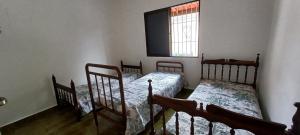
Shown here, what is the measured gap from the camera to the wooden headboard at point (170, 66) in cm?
323

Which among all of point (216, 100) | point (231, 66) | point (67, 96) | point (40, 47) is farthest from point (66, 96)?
point (231, 66)

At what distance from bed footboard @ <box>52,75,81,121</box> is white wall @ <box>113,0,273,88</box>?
78.2 inches

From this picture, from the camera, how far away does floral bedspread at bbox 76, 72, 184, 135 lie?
1854 millimetres

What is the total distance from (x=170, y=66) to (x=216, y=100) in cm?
157

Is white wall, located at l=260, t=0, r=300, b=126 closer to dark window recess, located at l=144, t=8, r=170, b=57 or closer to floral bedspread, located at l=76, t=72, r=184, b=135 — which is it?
floral bedspread, located at l=76, t=72, r=184, b=135

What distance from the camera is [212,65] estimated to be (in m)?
2.83

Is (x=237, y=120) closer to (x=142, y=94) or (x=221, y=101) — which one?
(x=221, y=101)

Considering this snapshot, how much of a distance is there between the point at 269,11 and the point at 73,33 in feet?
11.9

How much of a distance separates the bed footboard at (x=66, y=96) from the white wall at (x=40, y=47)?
140 millimetres

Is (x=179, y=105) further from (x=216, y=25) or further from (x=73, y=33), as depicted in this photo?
(x=73, y=33)

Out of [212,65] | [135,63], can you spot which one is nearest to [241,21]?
[212,65]

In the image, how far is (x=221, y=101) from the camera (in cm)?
194

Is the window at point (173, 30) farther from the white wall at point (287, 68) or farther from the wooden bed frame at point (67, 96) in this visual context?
the wooden bed frame at point (67, 96)

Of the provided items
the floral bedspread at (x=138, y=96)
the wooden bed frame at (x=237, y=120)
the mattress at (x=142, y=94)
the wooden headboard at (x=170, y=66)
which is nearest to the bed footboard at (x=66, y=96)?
the floral bedspread at (x=138, y=96)
